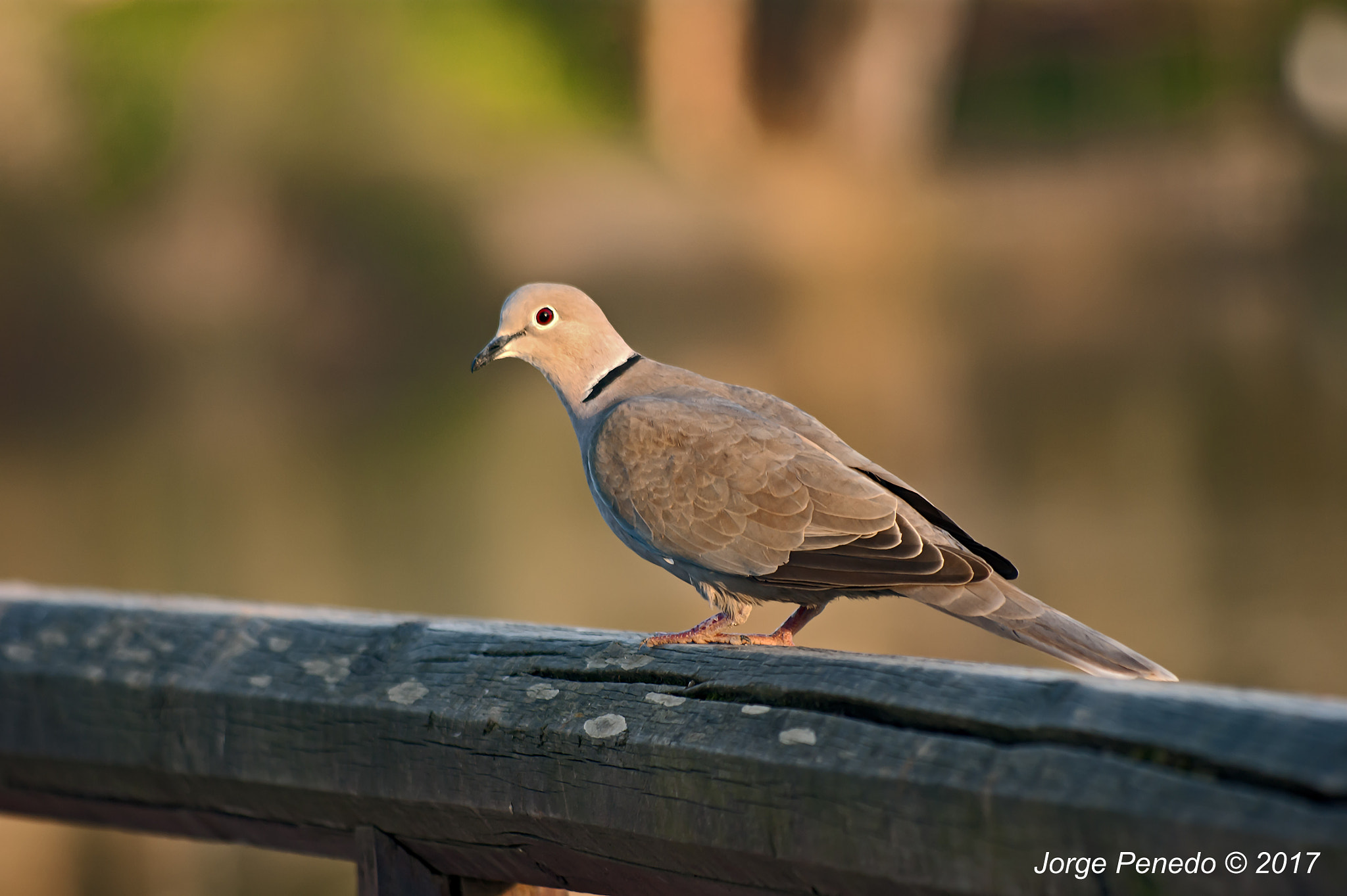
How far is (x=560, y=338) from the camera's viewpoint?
2477 millimetres

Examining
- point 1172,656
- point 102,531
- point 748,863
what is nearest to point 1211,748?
point 748,863

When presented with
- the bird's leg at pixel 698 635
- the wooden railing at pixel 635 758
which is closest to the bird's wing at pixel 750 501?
the bird's leg at pixel 698 635

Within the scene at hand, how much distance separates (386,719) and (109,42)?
1666cm

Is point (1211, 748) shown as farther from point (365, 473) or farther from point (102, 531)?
point (365, 473)

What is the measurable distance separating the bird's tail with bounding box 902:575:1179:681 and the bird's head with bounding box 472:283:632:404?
878mm

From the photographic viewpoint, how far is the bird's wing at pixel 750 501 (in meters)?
1.95

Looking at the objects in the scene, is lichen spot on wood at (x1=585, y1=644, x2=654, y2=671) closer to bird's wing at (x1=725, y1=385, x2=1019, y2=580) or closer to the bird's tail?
the bird's tail

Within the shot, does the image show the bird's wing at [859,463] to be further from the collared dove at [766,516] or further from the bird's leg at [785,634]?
the bird's leg at [785,634]

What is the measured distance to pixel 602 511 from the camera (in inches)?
91.1

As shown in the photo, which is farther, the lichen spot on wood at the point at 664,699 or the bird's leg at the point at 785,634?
the bird's leg at the point at 785,634

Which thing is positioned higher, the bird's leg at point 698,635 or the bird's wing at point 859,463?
the bird's wing at point 859,463

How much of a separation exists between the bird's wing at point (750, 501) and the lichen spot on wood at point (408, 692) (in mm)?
575

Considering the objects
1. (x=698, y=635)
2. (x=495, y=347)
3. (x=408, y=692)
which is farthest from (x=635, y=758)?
(x=495, y=347)

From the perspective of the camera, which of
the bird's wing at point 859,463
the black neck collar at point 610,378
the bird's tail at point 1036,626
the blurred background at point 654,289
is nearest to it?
the bird's tail at point 1036,626
